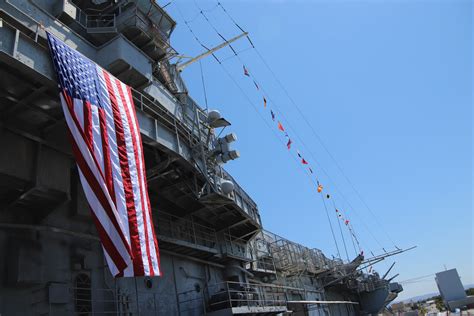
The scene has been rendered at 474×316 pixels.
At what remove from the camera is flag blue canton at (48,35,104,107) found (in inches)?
308

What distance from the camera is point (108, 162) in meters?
7.88

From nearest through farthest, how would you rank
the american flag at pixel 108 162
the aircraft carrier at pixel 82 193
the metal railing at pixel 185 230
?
1. the american flag at pixel 108 162
2. the aircraft carrier at pixel 82 193
3. the metal railing at pixel 185 230

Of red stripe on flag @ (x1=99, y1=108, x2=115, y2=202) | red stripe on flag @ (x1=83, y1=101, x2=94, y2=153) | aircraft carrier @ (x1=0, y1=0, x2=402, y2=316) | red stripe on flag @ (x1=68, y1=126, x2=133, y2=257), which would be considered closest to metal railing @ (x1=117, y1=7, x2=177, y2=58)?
aircraft carrier @ (x1=0, y1=0, x2=402, y2=316)

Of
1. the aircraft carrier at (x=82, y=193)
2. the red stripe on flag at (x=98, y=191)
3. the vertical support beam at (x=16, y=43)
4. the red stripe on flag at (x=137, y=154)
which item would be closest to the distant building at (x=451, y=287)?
the aircraft carrier at (x=82, y=193)

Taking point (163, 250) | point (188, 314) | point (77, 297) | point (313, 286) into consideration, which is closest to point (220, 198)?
point (163, 250)

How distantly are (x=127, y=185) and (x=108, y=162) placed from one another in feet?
2.12

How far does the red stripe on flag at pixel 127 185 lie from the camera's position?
7482 millimetres

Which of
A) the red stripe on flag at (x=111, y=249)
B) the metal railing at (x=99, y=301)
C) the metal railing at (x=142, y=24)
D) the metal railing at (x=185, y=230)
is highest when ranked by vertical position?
the metal railing at (x=142, y=24)

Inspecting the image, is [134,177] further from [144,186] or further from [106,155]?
[106,155]

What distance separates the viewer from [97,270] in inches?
430

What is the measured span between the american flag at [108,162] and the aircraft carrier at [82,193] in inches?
25.4

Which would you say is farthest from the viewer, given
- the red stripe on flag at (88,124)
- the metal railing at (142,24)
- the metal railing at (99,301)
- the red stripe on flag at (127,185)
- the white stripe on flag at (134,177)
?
the metal railing at (142,24)

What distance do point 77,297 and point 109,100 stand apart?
533 cm

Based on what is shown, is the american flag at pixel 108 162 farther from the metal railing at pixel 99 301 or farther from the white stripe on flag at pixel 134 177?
the metal railing at pixel 99 301
